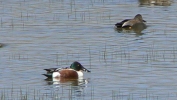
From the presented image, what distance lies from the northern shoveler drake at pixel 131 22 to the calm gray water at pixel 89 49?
0.72ft

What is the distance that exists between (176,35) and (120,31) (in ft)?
6.02

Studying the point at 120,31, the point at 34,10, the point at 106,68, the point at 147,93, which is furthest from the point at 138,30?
the point at 147,93

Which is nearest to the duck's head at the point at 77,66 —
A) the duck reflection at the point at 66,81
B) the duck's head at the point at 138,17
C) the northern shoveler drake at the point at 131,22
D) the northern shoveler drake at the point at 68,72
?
the northern shoveler drake at the point at 68,72

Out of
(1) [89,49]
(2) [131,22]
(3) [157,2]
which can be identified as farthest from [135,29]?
(1) [89,49]

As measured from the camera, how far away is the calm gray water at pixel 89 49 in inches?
610

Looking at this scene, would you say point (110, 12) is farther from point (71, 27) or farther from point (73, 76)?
point (73, 76)

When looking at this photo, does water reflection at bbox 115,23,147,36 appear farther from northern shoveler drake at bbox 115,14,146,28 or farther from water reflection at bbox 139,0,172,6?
water reflection at bbox 139,0,172,6

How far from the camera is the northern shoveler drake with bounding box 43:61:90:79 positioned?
16781 millimetres

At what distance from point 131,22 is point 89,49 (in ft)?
14.3

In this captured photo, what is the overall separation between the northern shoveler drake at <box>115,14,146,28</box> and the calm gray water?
0.22 meters

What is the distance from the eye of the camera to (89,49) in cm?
1986

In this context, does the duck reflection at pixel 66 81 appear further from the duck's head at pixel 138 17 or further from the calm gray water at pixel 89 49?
the duck's head at pixel 138 17

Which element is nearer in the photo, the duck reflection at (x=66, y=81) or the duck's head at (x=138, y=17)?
the duck reflection at (x=66, y=81)

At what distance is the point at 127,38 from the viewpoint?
22.0 m
